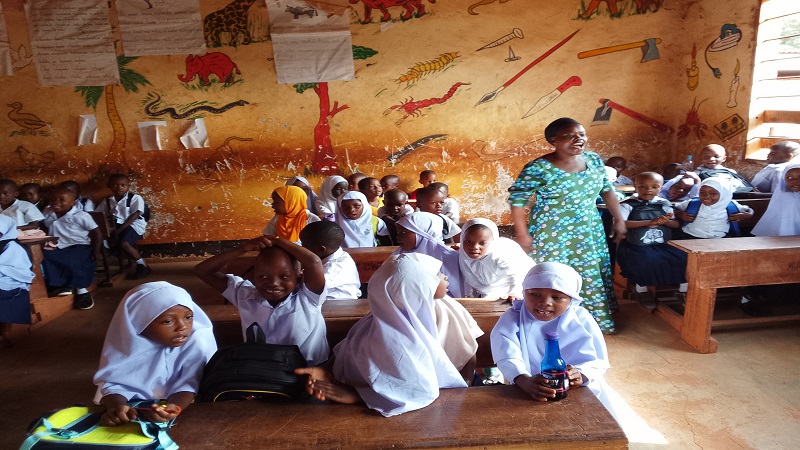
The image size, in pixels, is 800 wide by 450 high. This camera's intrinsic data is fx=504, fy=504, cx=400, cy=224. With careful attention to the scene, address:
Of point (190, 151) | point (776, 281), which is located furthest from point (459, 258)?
point (190, 151)

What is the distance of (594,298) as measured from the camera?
137 inches

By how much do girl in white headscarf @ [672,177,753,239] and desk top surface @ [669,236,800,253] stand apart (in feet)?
1.49

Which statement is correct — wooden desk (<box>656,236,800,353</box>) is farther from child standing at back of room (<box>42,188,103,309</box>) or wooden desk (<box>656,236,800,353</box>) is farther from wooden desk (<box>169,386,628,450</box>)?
child standing at back of room (<box>42,188,103,309</box>)

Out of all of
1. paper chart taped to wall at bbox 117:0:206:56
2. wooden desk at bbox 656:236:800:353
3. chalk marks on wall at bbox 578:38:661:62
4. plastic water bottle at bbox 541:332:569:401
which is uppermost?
paper chart taped to wall at bbox 117:0:206:56

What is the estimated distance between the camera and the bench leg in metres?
3.26

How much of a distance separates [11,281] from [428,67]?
462 centimetres

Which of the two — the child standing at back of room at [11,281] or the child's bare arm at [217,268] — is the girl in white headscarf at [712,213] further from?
the child standing at back of room at [11,281]

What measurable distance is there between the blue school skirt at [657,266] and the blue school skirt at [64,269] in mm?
4868

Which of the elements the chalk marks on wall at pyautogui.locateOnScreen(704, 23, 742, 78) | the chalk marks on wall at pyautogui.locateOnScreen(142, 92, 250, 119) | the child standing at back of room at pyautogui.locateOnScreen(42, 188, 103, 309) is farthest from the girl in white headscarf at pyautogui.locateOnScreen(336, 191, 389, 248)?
the chalk marks on wall at pyautogui.locateOnScreen(704, 23, 742, 78)

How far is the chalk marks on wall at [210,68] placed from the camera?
5.88 metres

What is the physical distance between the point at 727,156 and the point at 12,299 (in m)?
6.74

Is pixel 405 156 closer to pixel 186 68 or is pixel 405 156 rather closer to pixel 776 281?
pixel 186 68

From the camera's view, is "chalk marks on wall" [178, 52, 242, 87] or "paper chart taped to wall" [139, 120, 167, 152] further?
"paper chart taped to wall" [139, 120, 167, 152]

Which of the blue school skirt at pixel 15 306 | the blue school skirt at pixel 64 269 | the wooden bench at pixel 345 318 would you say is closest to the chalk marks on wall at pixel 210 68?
the blue school skirt at pixel 64 269
